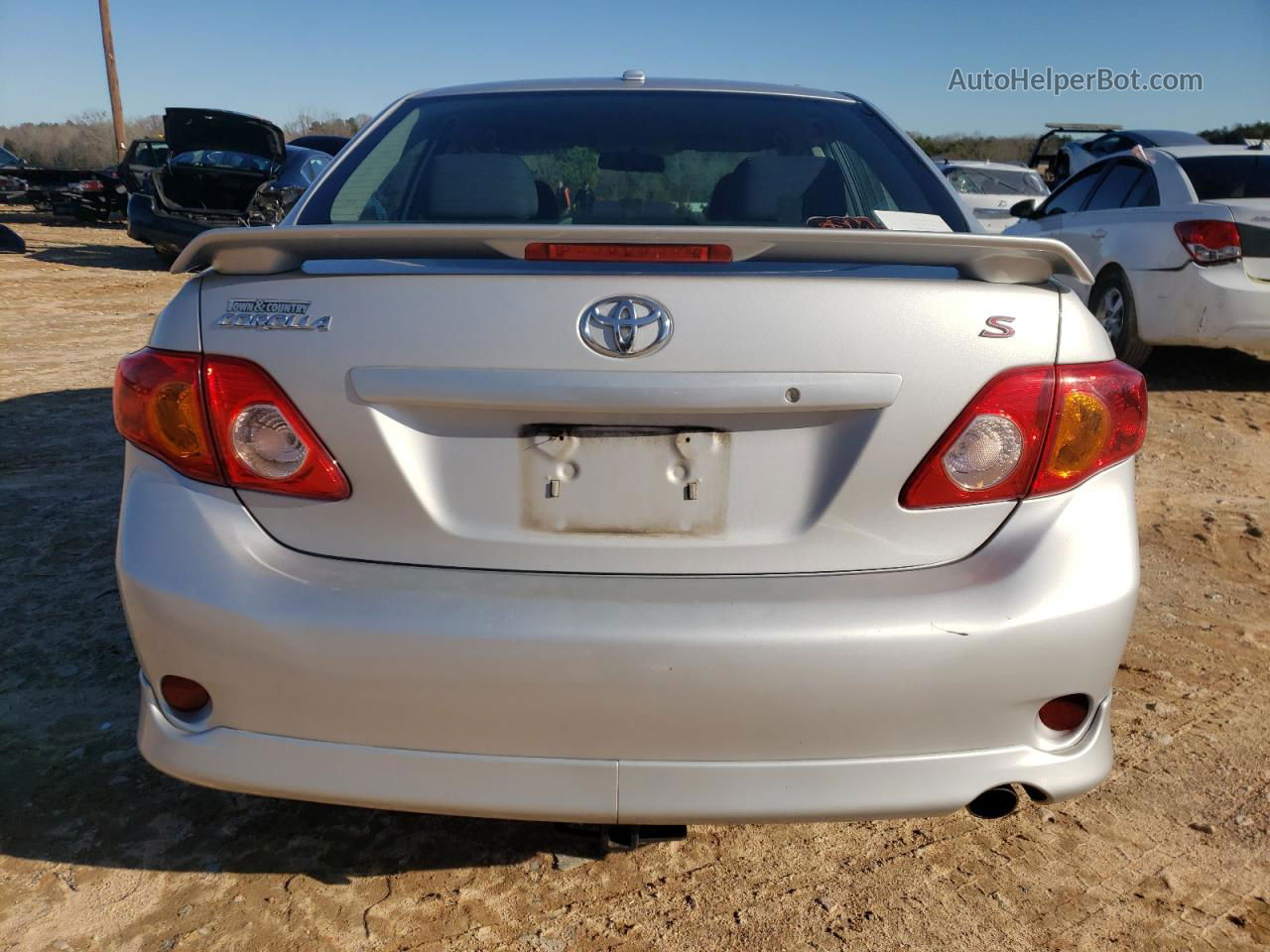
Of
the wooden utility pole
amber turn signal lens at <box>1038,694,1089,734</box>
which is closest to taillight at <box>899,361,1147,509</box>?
amber turn signal lens at <box>1038,694,1089,734</box>

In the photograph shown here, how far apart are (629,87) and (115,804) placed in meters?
2.22

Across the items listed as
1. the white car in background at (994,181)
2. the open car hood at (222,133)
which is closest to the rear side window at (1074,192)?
the white car in background at (994,181)

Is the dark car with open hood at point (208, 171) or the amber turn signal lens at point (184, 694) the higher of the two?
the amber turn signal lens at point (184, 694)

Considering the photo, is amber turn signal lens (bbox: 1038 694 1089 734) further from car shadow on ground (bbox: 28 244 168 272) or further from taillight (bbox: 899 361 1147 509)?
car shadow on ground (bbox: 28 244 168 272)

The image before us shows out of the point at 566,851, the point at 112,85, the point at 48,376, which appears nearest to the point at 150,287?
the point at 48,376

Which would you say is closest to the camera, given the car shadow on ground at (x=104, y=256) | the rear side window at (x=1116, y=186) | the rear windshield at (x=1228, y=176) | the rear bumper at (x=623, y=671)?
the rear bumper at (x=623, y=671)

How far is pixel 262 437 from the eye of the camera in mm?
1719

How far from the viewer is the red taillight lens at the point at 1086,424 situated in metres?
1.74

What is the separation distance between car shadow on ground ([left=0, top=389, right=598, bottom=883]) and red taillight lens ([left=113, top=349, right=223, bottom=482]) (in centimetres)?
91

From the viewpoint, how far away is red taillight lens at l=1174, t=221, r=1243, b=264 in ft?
20.4

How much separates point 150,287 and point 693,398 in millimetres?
11968

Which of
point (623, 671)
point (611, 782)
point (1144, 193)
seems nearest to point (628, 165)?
point (623, 671)

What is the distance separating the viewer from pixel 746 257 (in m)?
1.74

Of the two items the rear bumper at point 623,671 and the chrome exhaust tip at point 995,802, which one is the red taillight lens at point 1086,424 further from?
the chrome exhaust tip at point 995,802
